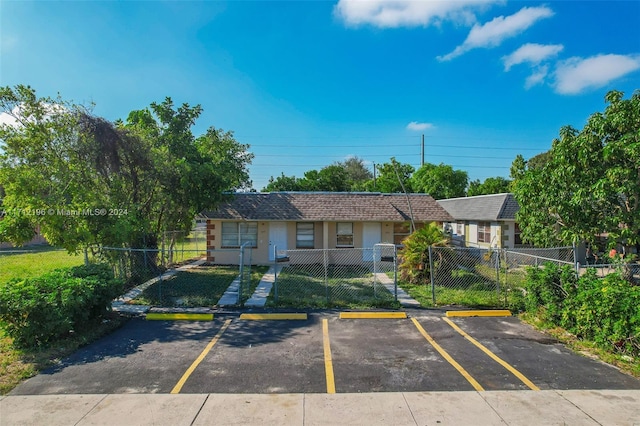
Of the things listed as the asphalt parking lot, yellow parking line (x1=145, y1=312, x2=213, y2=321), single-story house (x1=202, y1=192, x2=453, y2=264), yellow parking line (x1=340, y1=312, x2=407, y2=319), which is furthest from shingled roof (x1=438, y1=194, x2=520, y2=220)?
yellow parking line (x1=145, y1=312, x2=213, y2=321)

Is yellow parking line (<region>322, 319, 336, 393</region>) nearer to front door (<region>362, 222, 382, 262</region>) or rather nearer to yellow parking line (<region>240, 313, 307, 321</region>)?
yellow parking line (<region>240, 313, 307, 321</region>)

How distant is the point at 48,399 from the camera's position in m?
5.34

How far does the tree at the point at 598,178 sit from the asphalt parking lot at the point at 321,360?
151 inches

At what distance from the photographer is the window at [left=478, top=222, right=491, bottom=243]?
73.8 ft

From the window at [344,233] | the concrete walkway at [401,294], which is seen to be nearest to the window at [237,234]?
the window at [344,233]

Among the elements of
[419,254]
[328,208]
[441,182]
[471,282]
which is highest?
[441,182]

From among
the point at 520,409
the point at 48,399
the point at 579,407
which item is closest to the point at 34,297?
the point at 48,399

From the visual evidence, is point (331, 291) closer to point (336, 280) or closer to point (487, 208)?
point (336, 280)

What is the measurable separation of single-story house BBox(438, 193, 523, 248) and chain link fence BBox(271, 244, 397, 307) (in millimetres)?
5425

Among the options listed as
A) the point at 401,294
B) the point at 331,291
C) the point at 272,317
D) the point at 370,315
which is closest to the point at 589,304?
the point at 370,315

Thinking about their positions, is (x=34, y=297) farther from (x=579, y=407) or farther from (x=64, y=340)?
(x=579, y=407)

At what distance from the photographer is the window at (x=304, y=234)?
18.9m

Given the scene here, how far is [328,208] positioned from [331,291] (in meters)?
7.46

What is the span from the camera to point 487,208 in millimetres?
22688
